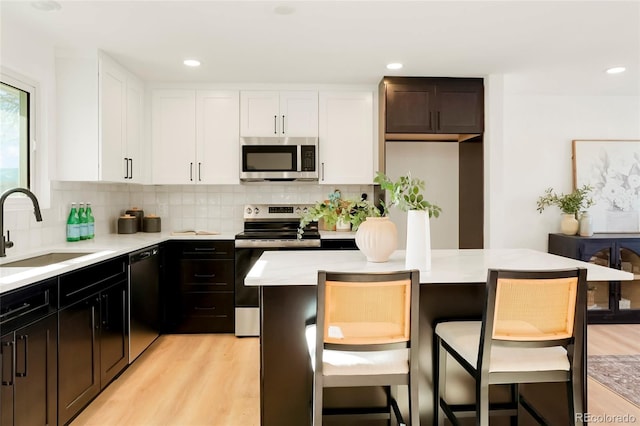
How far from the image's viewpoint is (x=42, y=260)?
8.35 ft

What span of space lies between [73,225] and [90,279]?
976 millimetres

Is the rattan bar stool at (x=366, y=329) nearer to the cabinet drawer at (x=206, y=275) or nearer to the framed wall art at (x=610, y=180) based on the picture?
the cabinet drawer at (x=206, y=275)

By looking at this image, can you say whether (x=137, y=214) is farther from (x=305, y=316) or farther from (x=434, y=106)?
(x=434, y=106)

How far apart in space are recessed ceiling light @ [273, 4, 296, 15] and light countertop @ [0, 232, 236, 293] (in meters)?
1.85

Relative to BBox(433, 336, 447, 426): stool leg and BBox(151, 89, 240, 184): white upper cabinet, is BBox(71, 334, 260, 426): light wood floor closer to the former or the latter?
BBox(433, 336, 447, 426): stool leg

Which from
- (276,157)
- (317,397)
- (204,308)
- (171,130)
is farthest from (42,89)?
(317,397)

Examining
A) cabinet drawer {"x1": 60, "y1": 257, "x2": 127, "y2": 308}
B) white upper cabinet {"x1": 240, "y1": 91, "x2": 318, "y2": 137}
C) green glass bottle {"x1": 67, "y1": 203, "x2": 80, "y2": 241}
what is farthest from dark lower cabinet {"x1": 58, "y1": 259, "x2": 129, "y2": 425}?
white upper cabinet {"x1": 240, "y1": 91, "x2": 318, "y2": 137}

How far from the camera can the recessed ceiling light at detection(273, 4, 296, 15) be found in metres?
2.41

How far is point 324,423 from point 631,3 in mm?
2888

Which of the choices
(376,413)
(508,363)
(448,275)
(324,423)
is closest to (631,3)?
(448,275)

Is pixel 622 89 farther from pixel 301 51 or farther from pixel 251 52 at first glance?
pixel 251 52

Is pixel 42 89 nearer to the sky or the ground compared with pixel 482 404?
nearer to the sky

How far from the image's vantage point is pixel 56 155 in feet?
10.2

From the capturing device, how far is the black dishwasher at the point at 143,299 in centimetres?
306
